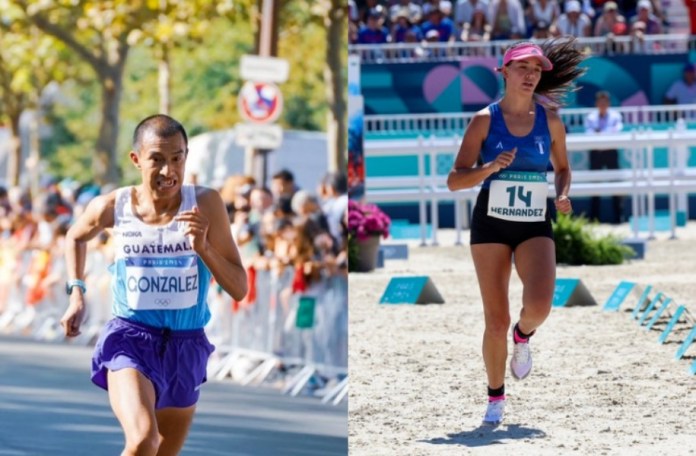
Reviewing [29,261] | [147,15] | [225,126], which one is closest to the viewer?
[29,261]

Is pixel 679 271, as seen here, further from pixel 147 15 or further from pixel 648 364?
pixel 147 15

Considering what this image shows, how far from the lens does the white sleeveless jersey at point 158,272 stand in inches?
271

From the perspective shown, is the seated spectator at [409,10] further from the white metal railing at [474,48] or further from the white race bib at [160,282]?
the white race bib at [160,282]

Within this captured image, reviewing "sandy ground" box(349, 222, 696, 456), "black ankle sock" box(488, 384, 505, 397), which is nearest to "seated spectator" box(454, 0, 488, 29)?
→ "sandy ground" box(349, 222, 696, 456)

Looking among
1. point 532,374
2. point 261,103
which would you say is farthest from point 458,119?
point 261,103

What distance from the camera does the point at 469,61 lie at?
26.3 feet

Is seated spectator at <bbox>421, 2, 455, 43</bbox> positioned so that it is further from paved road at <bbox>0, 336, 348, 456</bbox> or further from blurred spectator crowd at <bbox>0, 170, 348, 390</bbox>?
blurred spectator crowd at <bbox>0, 170, 348, 390</bbox>

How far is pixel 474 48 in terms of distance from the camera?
8.00 metres

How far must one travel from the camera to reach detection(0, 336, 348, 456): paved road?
35.8 feet

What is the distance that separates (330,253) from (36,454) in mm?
3823

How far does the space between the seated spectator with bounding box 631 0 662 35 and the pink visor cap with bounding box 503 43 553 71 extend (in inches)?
41.9

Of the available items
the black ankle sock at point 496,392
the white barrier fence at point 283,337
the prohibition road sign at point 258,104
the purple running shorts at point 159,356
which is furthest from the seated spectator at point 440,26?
the prohibition road sign at point 258,104

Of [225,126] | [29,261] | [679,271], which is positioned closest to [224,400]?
[679,271]

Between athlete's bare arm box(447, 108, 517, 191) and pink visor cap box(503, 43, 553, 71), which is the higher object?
pink visor cap box(503, 43, 553, 71)
